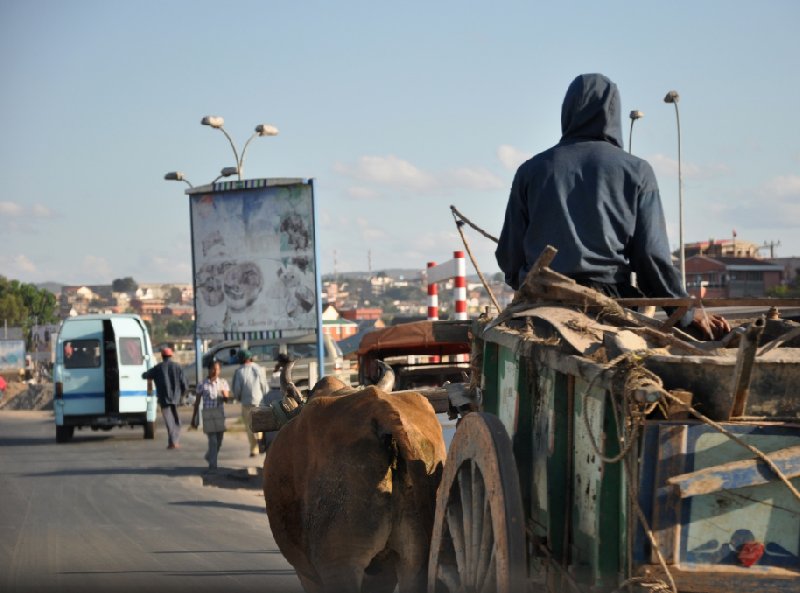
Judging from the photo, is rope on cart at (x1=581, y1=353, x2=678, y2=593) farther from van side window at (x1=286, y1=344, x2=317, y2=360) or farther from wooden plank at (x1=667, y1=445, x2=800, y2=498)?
van side window at (x1=286, y1=344, x2=317, y2=360)

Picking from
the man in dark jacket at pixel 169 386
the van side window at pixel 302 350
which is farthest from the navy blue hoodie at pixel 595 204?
the van side window at pixel 302 350

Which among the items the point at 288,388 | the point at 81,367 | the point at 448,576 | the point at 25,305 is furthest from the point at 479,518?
the point at 25,305

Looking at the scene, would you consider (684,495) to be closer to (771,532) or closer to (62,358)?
(771,532)

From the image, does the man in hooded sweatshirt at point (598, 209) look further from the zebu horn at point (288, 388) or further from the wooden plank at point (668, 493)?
the zebu horn at point (288, 388)

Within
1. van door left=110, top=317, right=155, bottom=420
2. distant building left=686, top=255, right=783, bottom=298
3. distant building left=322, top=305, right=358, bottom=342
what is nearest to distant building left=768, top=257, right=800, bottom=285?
distant building left=686, top=255, right=783, bottom=298

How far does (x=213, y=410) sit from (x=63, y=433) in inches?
307

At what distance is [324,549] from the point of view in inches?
235

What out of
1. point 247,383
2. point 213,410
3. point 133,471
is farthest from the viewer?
point 133,471

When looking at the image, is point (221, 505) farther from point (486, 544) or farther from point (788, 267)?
point (788, 267)

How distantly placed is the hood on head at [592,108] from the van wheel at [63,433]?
61.5 ft

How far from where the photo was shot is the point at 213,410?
16.2 meters

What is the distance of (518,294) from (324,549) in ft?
5.56

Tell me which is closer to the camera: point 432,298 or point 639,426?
point 639,426

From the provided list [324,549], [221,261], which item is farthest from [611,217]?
[221,261]
